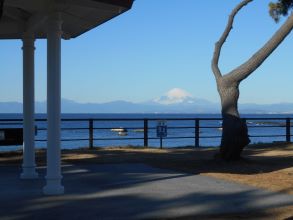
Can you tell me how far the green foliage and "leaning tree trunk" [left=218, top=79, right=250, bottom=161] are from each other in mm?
6384

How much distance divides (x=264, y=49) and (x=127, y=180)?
20.2 feet

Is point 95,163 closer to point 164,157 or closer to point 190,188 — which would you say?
point 164,157

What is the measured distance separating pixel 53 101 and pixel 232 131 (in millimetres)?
6605

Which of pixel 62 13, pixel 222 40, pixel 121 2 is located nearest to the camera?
pixel 121 2

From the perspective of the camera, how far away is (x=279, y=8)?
21203 millimetres

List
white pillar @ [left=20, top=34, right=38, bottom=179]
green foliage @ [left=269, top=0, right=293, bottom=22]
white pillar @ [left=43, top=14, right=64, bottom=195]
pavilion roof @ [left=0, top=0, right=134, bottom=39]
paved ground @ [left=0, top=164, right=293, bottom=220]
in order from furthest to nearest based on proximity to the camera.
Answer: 1. green foliage @ [left=269, top=0, right=293, bottom=22]
2. white pillar @ [left=20, top=34, right=38, bottom=179]
3. white pillar @ [left=43, top=14, right=64, bottom=195]
4. pavilion roof @ [left=0, top=0, right=134, bottom=39]
5. paved ground @ [left=0, top=164, right=293, bottom=220]

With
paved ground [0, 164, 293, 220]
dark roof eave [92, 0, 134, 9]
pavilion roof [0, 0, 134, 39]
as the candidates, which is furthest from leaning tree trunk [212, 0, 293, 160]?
dark roof eave [92, 0, 134, 9]

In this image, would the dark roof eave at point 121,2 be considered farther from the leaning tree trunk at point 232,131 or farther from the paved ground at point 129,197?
the leaning tree trunk at point 232,131

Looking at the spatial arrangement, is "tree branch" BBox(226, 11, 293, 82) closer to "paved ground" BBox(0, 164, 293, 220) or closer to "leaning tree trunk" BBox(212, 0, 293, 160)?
"leaning tree trunk" BBox(212, 0, 293, 160)

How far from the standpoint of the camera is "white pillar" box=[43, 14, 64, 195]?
9.73m

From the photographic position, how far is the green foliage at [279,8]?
20.7 m

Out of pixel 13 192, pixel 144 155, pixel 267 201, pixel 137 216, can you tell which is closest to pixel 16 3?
pixel 13 192

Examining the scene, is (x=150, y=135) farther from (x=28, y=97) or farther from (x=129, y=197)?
(x=129, y=197)

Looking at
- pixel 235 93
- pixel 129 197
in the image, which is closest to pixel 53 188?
pixel 129 197
